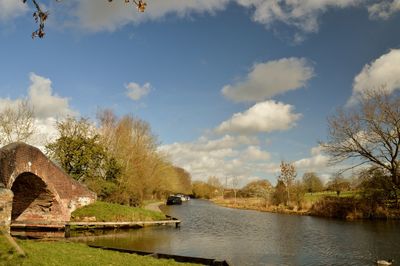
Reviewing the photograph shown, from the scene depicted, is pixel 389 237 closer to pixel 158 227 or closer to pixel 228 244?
pixel 228 244

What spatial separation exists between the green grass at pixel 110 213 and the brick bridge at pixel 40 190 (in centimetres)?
52

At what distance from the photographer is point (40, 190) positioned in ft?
77.5

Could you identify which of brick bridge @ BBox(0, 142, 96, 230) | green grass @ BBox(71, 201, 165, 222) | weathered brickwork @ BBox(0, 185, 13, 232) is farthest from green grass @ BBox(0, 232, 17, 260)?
green grass @ BBox(71, 201, 165, 222)

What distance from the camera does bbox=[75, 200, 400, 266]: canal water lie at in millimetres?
16500

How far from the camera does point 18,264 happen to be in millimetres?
9336

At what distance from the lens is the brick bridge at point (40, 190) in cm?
2042

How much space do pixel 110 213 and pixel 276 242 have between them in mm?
12178

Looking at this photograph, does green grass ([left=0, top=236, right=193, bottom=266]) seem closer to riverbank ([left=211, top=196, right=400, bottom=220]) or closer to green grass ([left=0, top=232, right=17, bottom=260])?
green grass ([left=0, top=232, right=17, bottom=260])

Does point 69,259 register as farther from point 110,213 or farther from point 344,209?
point 344,209

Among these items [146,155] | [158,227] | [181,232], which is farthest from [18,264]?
[146,155]

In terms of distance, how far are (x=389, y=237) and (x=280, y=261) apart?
9.64 meters

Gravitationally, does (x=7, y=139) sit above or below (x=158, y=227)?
above

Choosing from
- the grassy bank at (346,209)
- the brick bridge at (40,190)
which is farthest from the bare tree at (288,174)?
the brick bridge at (40,190)

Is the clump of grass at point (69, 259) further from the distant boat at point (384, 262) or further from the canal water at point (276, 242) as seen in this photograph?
the distant boat at point (384, 262)
